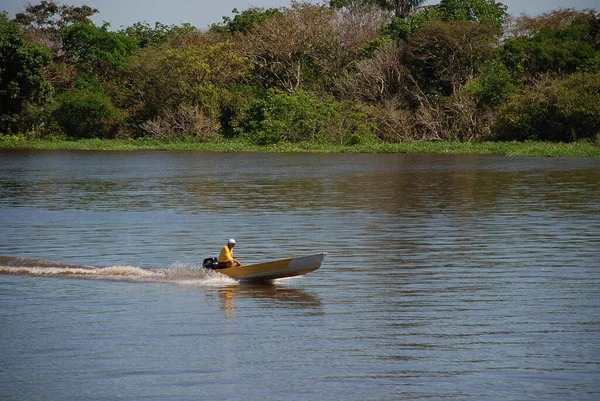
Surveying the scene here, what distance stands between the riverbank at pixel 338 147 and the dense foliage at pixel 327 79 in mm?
1341

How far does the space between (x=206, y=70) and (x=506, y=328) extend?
62.1m

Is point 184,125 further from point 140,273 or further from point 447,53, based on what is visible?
point 140,273

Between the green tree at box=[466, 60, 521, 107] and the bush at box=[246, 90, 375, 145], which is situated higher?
the green tree at box=[466, 60, 521, 107]

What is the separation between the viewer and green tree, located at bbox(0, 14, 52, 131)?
71688mm

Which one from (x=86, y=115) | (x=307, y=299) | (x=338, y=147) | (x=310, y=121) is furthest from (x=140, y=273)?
(x=86, y=115)

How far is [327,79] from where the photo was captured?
76.5 meters

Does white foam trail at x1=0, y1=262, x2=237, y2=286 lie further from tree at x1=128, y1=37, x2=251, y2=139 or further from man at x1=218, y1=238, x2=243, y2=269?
tree at x1=128, y1=37, x2=251, y2=139

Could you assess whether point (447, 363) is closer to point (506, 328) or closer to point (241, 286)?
point (506, 328)

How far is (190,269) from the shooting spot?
61.1 feet

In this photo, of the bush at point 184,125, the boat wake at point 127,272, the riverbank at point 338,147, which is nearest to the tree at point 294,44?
the bush at point 184,125

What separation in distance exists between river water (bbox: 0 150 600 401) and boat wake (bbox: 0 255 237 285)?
0.15 ft

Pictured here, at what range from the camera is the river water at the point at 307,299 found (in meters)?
11.3

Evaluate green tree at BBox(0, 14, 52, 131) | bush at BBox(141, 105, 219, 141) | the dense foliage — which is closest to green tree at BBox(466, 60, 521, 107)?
the dense foliage

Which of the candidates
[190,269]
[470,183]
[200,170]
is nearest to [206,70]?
[200,170]
